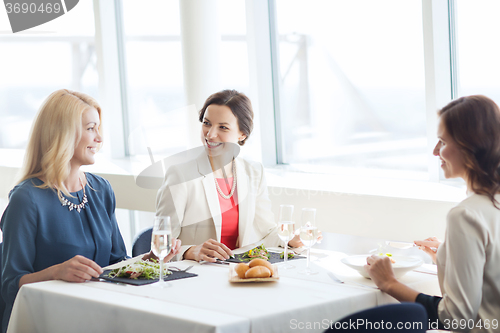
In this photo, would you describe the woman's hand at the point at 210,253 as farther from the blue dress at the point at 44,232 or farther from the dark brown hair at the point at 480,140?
the dark brown hair at the point at 480,140

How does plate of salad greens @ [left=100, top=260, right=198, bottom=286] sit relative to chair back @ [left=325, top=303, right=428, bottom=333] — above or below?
above

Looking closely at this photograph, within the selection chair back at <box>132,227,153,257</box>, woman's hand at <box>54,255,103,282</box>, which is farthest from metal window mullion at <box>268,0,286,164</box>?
woman's hand at <box>54,255,103,282</box>

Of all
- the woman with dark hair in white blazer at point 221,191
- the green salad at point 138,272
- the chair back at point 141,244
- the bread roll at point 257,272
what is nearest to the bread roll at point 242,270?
the bread roll at point 257,272

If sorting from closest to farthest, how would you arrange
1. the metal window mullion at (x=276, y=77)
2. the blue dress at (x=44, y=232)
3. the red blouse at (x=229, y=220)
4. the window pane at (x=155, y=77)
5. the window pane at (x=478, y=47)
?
the blue dress at (x=44, y=232), the red blouse at (x=229, y=220), the window pane at (x=478, y=47), the metal window mullion at (x=276, y=77), the window pane at (x=155, y=77)

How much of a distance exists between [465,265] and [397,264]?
1.16 ft

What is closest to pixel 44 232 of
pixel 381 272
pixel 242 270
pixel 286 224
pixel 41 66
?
pixel 242 270

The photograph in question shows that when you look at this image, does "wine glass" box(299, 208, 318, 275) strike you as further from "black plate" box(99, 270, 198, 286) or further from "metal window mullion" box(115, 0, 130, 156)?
"metal window mullion" box(115, 0, 130, 156)

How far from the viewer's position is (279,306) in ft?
4.70

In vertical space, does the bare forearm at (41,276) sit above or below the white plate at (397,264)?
above

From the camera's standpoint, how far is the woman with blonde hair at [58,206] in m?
1.90

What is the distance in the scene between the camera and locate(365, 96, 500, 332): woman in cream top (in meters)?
1.43

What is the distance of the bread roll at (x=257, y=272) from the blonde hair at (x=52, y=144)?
873 millimetres

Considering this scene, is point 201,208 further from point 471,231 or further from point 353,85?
point 353,85

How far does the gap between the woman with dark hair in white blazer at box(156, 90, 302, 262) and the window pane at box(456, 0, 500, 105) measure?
1357 millimetres
